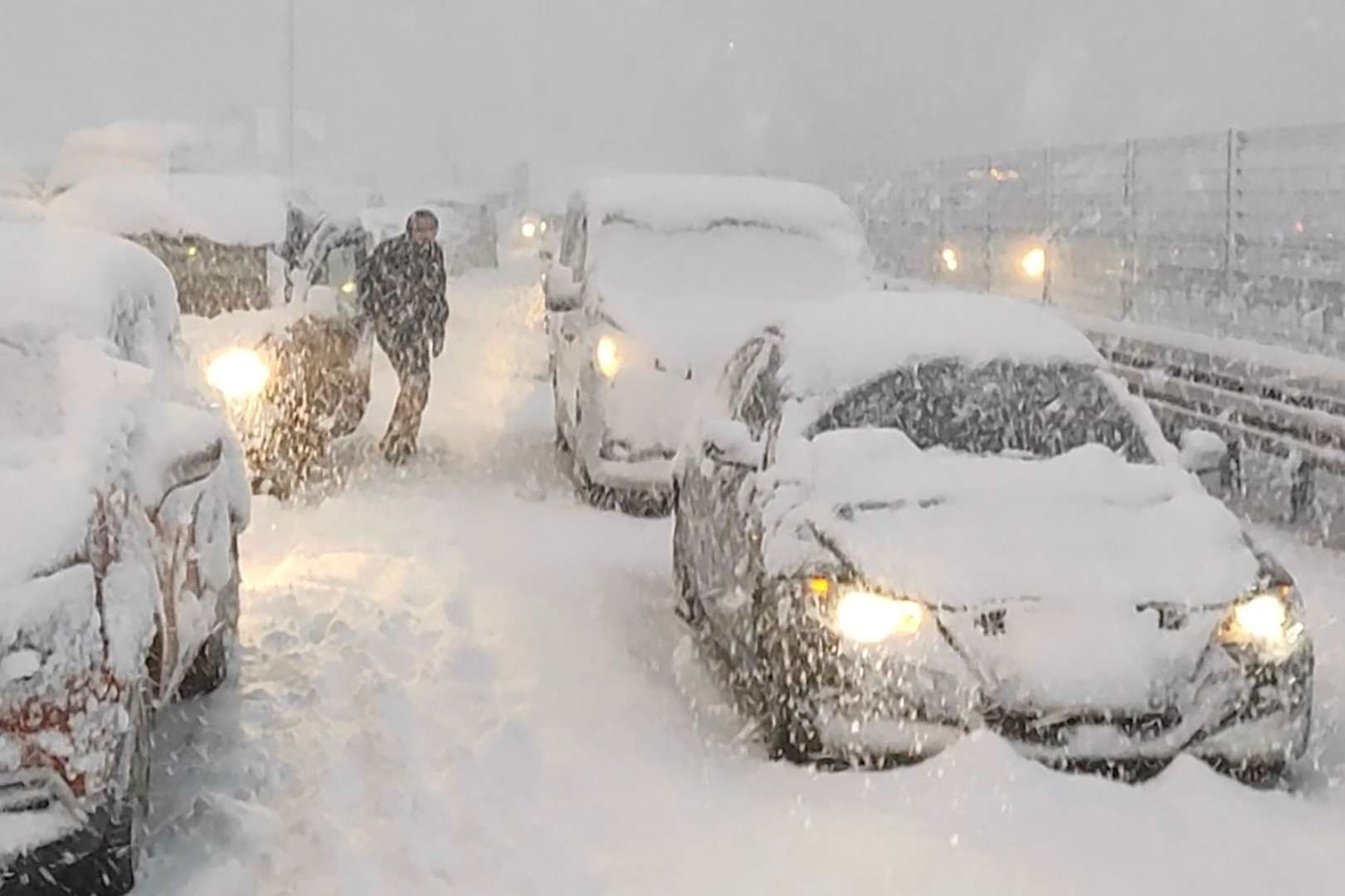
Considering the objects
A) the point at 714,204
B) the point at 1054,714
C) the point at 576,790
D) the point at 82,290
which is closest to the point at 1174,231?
the point at 714,204

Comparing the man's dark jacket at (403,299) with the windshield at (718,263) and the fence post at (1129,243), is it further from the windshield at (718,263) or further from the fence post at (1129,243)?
the fence post at (1129,243)

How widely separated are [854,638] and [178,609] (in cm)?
211

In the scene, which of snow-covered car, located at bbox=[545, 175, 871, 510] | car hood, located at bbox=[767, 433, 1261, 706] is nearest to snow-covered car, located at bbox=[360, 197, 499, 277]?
snow-covered car, located at bbox=[545, 175, 871, 510]

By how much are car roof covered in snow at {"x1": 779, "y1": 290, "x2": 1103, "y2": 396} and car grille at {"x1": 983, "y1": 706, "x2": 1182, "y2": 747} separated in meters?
1.81

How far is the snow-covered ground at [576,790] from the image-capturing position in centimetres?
496

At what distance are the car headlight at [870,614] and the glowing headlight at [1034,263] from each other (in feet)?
54.9

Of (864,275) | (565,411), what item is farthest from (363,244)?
(864,275)

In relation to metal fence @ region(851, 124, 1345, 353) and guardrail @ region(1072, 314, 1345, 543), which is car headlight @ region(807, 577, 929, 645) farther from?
metal fence @ region(851, 124, 1345, 353)

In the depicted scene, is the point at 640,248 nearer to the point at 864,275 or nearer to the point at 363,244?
the point at 864,275

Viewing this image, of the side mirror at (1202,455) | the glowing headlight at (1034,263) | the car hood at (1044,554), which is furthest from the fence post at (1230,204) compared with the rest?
the car hood at (1044,554)

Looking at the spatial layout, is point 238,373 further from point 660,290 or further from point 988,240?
point 988,240

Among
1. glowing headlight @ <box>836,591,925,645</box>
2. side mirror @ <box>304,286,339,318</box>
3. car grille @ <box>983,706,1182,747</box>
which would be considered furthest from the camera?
side mirror @ <box>304,286,339,318</box>

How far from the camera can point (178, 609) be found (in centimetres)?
547

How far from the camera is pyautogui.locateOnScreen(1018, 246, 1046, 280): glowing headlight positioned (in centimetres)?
2181
